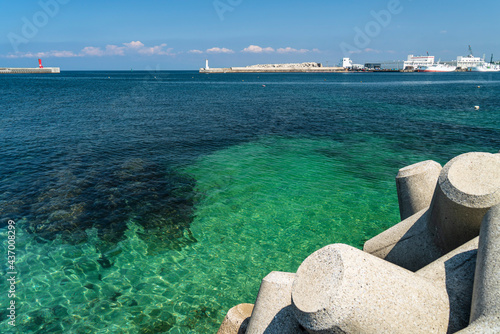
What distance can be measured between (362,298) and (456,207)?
235 cm

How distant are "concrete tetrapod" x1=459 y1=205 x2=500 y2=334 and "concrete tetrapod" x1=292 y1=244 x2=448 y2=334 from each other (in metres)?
0.44

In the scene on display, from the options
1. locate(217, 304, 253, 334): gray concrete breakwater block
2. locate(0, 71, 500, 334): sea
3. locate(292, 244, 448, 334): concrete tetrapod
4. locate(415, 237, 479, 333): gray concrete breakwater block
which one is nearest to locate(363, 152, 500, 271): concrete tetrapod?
locate(415, 237, 479, 333): gray concrete breakwater block

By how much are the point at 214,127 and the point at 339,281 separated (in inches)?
1099

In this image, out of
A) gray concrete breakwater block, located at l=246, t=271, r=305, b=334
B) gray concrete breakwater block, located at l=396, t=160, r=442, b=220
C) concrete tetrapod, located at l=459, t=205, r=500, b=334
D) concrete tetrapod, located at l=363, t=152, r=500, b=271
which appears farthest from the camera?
gray concrete breakwater block, located at l=396, t=160, r=442, b=220

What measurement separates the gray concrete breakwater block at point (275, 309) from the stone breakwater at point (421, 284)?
0.04ft

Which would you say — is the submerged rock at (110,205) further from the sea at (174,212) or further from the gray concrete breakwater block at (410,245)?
the gray concrete breakwater block at (410,245)

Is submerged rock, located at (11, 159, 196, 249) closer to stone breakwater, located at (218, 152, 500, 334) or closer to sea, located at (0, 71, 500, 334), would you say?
sea, located at (0, 71, 500, 334)

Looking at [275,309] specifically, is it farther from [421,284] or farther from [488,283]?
[488,283]

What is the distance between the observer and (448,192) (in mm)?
4484

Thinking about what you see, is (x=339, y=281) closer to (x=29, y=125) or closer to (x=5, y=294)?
(x=5, y=294)

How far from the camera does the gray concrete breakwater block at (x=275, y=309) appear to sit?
414 centimetres

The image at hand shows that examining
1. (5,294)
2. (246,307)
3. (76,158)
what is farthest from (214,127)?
(246,307)

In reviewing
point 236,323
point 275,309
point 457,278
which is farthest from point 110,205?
point 457,278

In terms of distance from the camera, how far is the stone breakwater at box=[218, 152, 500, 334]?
3090 mm
